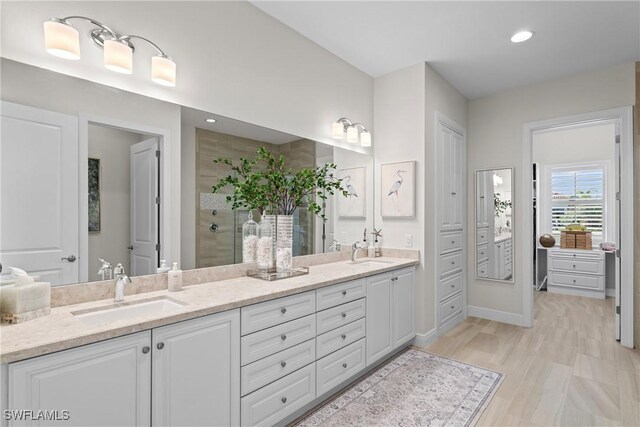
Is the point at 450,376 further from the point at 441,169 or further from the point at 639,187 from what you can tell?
the point at 639,187

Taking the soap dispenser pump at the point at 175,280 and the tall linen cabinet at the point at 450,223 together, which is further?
the tall linen cabinet at the point at 450,223

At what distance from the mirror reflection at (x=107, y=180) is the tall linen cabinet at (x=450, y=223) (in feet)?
6.75

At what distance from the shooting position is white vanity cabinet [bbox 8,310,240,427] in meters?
1.11

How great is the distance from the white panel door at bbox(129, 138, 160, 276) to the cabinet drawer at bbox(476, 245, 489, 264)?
3.69 m

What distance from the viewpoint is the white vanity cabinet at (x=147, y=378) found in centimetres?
111

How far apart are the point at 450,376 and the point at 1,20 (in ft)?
11.3

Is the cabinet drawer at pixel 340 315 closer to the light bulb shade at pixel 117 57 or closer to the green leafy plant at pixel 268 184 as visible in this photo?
the green leafy plant at pixel 268 184

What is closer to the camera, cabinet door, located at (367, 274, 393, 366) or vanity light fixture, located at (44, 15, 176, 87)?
vanity light fixture, located at (44, 15, 176, 87)

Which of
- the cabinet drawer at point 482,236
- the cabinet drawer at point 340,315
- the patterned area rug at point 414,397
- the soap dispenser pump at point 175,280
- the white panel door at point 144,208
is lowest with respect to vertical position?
the patterned area rug at point 414,397

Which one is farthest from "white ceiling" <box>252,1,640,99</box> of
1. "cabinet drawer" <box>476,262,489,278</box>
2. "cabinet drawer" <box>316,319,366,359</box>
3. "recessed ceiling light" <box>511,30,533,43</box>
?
"cabinet drawer" <box>316,319,366,359</box>

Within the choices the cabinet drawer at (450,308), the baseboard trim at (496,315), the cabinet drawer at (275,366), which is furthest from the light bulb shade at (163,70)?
the baseboard trim at (496,315)

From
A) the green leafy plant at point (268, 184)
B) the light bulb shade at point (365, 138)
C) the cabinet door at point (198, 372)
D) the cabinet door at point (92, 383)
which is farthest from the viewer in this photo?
the light bulb shade at point (365, 138)

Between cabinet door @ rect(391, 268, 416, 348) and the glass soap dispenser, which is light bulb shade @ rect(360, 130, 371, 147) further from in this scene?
the glass soap dispenser

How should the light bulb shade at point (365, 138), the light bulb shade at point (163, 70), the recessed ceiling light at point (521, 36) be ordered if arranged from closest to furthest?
the light bulb shade at point (163, 70) < the recessed ceiling light at point (521, 36) < the light bulb shade at point (365, 138)
